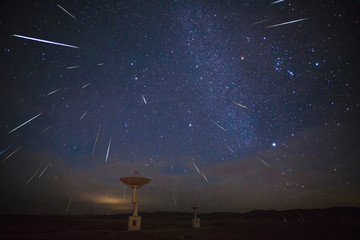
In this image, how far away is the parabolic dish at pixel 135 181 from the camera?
93.1 ft

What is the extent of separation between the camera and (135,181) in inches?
1123

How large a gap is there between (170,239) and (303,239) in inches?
505

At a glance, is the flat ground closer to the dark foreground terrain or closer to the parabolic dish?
the dark foreground terrain

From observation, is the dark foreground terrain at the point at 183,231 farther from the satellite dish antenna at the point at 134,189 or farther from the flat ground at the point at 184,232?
the satellite dish antenna at the point at 134,189

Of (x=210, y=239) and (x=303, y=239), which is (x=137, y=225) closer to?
(x=210, y=239)

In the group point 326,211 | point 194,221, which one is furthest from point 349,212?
point 194,221

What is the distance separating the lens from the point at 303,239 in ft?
73.7

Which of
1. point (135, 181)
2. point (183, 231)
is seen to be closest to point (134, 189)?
point (135, 181)

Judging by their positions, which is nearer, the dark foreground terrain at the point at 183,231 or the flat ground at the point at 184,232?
the flat ground at the point at 184,232

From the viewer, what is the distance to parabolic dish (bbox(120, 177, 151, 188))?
93.1 feet

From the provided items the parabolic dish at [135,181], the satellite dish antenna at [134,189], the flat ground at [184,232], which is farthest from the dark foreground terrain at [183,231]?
the parabolic dish at [135,181]

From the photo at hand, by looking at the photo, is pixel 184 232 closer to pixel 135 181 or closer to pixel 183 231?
pixel 183 231

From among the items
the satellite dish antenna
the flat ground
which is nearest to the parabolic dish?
the satellite dish antenna

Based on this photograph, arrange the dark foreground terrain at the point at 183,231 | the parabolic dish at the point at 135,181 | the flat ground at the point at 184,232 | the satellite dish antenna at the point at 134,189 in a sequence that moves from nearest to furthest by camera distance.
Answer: the flat ground at the point at 184,232, the dark foreground terrain at the point at 183,231, the satellite dish antenna at the point at 134,189, the parabolic dish at the point at 135,181
